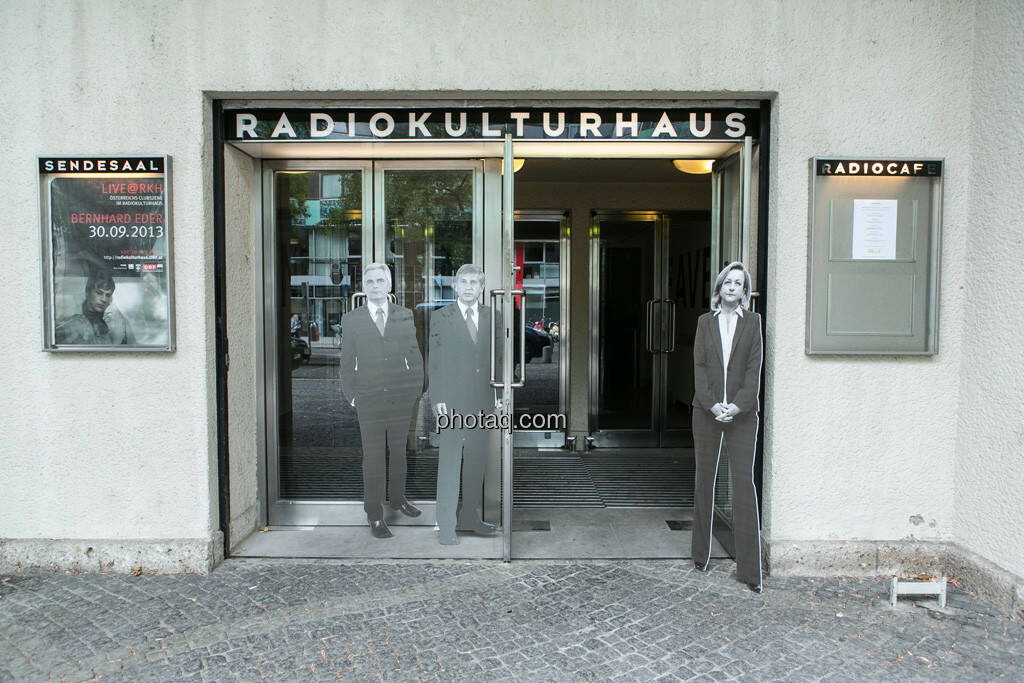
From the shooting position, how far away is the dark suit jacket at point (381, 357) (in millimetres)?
4637

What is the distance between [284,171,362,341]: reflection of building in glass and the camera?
468 cm

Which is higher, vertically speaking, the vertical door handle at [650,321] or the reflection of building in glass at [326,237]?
the reflection of building in glass at [326,237]

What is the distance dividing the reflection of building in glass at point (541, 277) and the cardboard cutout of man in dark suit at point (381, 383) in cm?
287

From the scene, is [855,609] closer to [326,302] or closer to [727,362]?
[727,362]

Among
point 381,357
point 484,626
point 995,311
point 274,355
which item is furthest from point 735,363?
point 274,355

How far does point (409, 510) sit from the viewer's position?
187 inches

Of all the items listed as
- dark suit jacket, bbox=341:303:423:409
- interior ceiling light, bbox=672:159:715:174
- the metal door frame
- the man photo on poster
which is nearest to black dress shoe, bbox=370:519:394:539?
the metal door frame

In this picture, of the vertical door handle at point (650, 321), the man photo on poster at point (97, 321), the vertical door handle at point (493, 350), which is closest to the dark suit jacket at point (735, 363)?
the vertical door handle at point (493, 350)

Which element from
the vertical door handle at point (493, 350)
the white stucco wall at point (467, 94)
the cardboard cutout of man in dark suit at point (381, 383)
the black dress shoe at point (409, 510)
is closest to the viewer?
the white stucco wall at point (467, 94)

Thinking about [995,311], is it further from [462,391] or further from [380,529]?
[380,529]

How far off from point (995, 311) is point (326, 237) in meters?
4.24

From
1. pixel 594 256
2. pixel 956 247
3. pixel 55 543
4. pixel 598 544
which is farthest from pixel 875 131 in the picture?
pixel 55 543

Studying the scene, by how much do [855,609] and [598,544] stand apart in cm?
160

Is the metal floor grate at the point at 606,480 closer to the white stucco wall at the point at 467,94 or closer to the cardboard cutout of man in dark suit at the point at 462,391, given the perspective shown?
the cardboard cutout of man in dark suit at the point at 462,391
